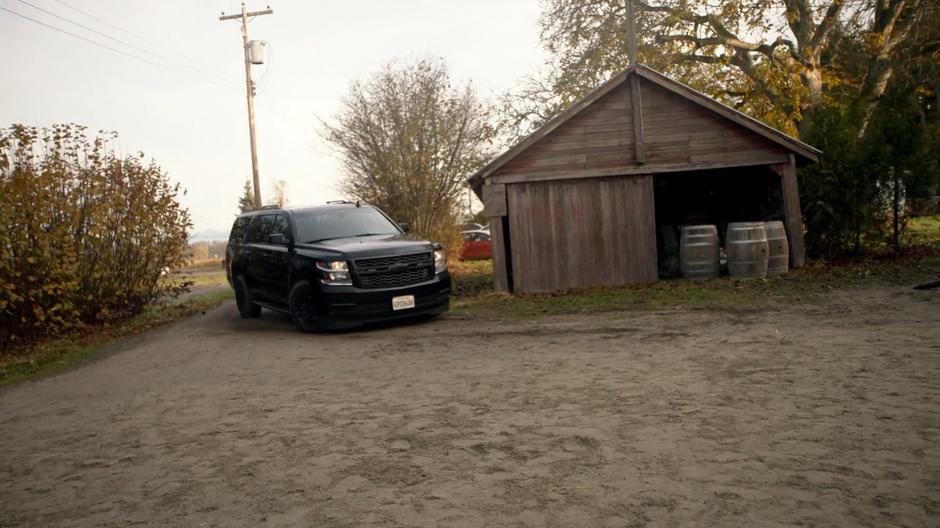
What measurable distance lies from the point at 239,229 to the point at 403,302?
458cm

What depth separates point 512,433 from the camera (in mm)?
5566

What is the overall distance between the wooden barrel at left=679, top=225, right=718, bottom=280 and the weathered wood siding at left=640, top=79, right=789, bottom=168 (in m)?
1.44

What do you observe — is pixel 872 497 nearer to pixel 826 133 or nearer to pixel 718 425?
pixel 718 425

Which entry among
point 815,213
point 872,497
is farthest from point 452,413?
point 815,213

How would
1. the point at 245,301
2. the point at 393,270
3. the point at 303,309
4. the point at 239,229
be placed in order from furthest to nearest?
the point at 239,229 < the point at 245,301 < the point at 303,309 < the point at 393,270

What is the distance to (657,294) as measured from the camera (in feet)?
45.6

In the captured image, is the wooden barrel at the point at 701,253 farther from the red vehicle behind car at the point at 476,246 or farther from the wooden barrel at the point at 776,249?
the red vehicle behind car at the point at 476,246

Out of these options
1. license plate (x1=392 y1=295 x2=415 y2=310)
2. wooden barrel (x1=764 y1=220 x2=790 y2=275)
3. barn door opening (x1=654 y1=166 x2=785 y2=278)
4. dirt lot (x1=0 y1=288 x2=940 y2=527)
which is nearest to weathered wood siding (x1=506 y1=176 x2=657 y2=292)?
wooden barrel (x1=764 y1=220 x2=790 y2=275)

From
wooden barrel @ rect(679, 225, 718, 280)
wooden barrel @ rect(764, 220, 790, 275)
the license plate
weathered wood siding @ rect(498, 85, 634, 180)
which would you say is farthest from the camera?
weathered wood siding @ rect(498, 85, 634, 180)

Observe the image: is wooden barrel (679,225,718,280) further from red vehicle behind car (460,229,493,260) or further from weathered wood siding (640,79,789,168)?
red vehicle behind car (460,229,493,260)

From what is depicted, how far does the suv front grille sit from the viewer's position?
11.3m

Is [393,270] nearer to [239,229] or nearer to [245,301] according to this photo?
[245,301]

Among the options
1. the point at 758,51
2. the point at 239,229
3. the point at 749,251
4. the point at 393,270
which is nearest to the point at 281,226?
the point at 239,229

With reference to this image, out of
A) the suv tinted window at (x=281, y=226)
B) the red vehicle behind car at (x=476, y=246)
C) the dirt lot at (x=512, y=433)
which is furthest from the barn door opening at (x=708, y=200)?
the red vehicle behind car at (x=476, y=246)
